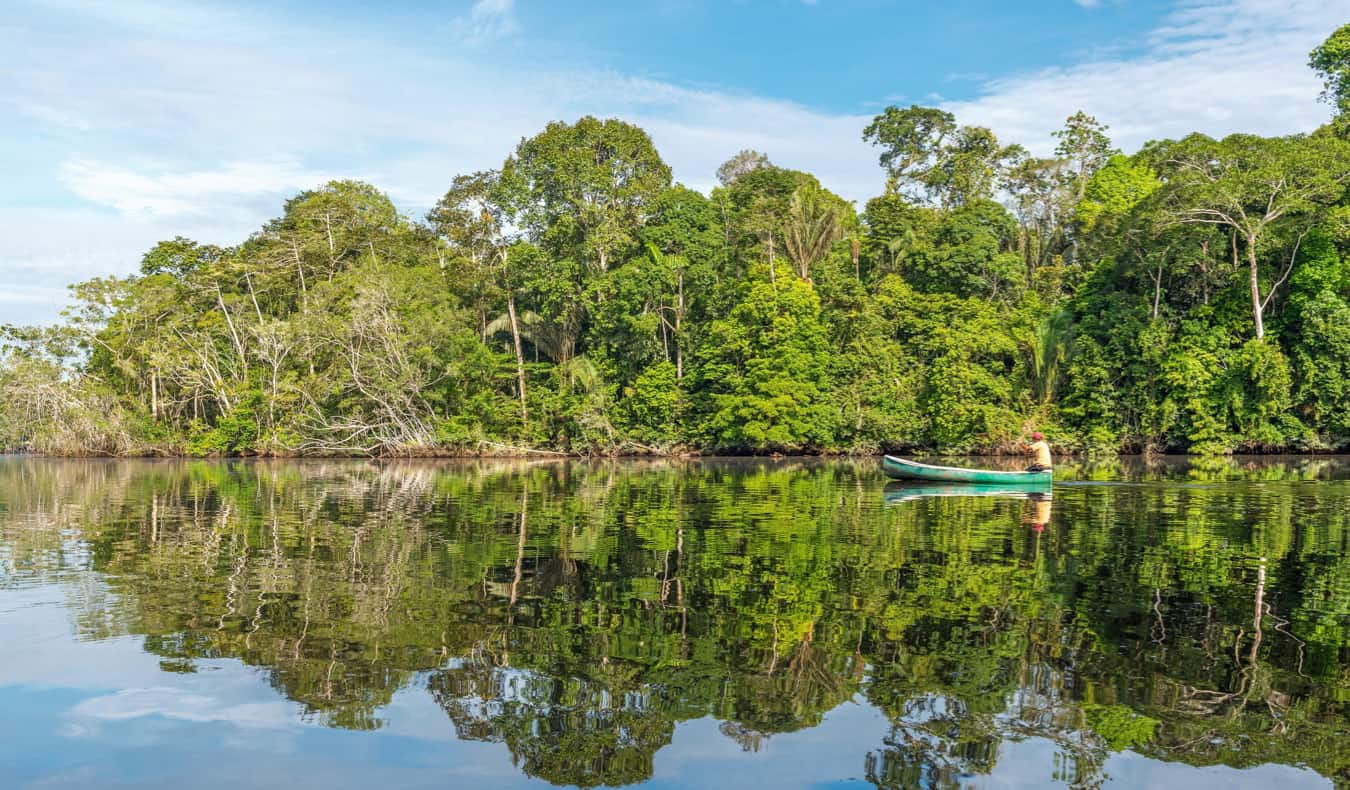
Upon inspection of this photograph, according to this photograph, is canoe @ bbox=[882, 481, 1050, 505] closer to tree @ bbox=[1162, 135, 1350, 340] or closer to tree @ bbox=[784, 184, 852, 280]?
tree @ bbox=[1162, 135, 1350, 340]

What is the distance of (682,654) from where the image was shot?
9.06 metres

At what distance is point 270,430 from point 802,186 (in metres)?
33.0

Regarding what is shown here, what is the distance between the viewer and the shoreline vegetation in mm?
42625

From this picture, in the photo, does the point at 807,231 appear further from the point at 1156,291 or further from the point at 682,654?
the point at 682,654

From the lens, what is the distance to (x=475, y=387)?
54.8 meters

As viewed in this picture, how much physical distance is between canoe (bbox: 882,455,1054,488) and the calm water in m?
6.73

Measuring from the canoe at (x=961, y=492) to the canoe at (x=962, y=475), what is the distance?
0.15 m

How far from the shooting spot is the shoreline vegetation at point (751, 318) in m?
42.6

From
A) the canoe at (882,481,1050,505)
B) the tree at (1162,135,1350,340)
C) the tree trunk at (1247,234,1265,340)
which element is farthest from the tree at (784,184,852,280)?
the canoe at (882,481,1050,505)

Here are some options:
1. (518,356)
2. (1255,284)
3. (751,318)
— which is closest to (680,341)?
(751,318)

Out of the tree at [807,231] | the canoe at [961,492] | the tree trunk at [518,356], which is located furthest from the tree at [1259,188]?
the tree trunk at [518,356]

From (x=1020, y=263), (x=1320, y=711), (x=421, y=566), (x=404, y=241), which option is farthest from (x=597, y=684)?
(x=404, y=241)

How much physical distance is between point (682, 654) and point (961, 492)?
19.7 metres

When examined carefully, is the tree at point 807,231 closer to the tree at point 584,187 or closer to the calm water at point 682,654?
the tree at point 584,187
